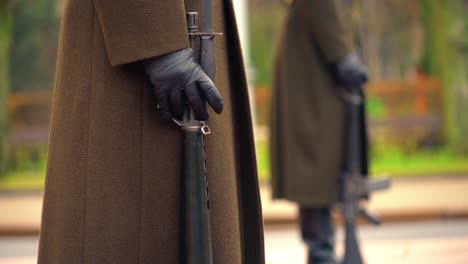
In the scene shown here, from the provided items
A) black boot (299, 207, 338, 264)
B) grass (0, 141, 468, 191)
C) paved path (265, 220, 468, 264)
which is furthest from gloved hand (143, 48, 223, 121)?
grass (0, 141, 468, 191)

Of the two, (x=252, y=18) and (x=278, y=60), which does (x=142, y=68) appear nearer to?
(x=278, y=60)

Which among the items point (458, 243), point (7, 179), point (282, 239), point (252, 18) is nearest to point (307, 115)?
point (458, 243)

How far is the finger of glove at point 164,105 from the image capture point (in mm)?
2100

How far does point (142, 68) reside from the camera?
2199 mm

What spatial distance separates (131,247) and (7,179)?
28.5ft

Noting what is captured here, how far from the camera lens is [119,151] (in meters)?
2.18

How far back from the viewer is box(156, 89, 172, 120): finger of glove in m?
2.10

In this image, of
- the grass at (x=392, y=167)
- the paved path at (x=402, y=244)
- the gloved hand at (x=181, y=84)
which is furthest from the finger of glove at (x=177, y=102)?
the grass at (x=392, y=167)

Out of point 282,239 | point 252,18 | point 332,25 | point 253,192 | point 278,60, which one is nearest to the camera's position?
point 253,192

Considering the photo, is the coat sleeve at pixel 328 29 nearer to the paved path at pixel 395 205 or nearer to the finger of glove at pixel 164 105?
the finger of glove at pixel 164 105

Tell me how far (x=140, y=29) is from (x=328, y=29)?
2.62m

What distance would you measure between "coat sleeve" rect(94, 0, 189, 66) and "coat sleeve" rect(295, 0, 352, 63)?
2.56 metres

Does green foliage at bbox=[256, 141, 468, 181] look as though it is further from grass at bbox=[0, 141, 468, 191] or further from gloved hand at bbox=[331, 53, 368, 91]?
gloved hand at bbox=[331, 53, 368, 91]

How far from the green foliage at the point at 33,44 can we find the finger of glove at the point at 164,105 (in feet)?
29.3
